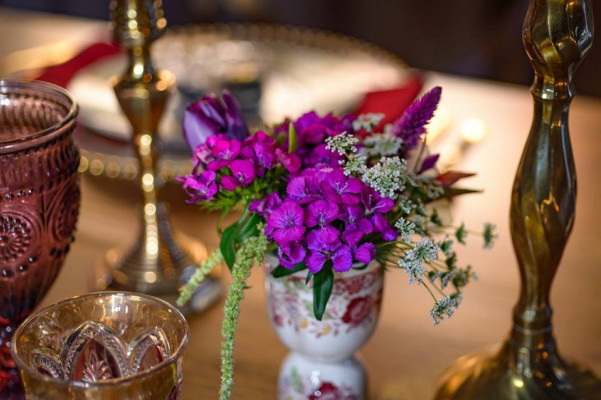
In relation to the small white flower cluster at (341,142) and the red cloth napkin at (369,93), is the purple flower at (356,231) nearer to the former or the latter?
the small white flower cluster at (341,142)

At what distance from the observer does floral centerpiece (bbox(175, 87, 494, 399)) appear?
1.44ft

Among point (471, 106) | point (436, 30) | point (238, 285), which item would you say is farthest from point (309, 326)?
point (436, 30)

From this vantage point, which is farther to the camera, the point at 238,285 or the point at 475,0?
the point at 475,0

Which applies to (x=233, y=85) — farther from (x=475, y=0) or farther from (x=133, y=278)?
(x=475, y=0)

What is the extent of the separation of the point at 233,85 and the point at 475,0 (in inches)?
46.5

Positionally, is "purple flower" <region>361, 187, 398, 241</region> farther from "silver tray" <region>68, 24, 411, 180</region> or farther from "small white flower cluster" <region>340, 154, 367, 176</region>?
"silver tray" <region>68, 24, 411, 180</region>

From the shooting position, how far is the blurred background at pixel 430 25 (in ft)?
6.07

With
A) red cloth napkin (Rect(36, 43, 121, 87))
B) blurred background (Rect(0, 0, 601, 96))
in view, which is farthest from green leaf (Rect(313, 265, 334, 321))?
blurred background (Rect(0, 0, 601, 96))

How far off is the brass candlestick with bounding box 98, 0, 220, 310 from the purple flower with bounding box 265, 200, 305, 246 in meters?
0.21

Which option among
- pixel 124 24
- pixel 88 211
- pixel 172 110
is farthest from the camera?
pixel 172 110

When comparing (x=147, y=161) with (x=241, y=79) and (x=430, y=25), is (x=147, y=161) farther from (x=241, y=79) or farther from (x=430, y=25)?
(x=430, y=25)

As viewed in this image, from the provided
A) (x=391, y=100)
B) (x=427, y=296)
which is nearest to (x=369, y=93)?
(x=391, y=100)

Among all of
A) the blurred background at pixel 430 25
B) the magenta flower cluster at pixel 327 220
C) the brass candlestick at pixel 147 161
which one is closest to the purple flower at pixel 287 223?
the magenta flower cluster at pixel 327 220

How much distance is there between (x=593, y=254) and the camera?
69 cm
